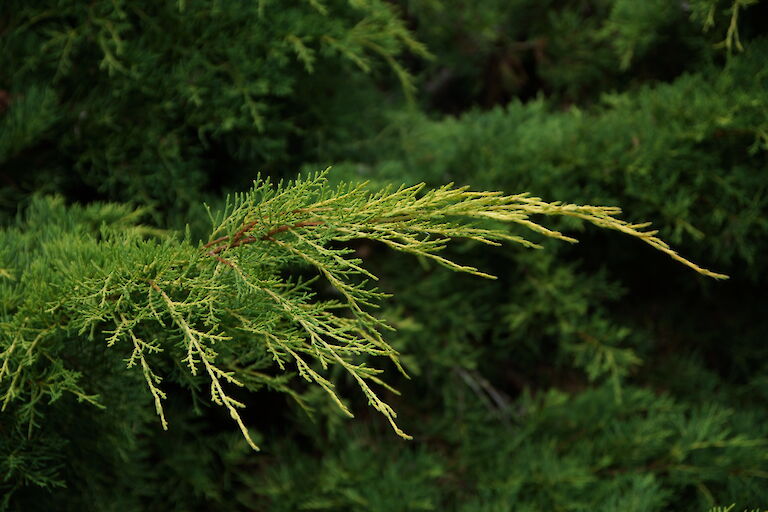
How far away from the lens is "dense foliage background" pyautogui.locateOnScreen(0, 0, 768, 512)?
187cm

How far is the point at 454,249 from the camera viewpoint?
234cm

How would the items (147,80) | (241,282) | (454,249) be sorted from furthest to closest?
(454,249) → (147,80) → (241,282)

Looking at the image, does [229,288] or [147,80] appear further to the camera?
[147,80]

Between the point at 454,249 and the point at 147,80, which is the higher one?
the point at 147,80

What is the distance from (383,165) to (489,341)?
0.81 meters

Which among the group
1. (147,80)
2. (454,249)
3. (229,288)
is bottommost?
(454,249)

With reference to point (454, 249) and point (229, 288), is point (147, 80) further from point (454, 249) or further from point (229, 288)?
point (454, 249)

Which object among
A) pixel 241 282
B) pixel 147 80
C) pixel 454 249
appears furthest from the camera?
pixel 454 249

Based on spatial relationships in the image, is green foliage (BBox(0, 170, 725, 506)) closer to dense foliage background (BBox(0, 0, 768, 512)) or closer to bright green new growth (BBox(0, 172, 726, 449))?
bright green new growth (BBox(0, 172, 726, 449))

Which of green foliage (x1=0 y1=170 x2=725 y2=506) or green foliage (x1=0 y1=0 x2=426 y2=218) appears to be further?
green foliage (x1=0 y1=0 x2=426 y2=218)

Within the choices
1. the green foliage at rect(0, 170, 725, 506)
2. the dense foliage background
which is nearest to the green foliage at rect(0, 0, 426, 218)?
the dense foliage background

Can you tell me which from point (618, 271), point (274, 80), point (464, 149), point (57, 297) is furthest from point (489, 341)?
point (57, 297)

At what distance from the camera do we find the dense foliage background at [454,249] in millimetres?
1873

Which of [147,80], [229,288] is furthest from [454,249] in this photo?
[229,288]
